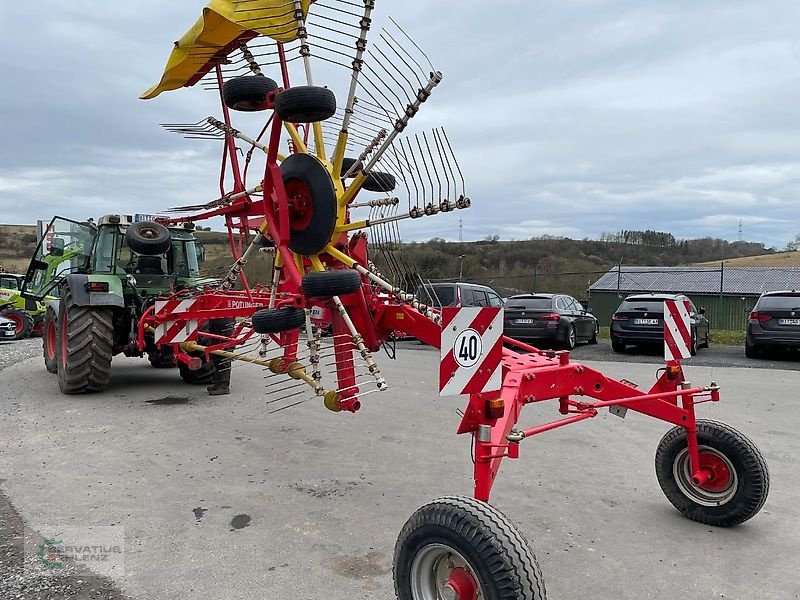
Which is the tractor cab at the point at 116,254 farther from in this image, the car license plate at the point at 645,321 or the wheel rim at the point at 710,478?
the car license plate at the point at 645,321

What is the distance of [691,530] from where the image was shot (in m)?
4.29

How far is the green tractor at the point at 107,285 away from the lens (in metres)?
8.31

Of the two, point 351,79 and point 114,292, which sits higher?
point 351,79

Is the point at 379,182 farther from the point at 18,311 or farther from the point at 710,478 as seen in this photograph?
the point at 18,311

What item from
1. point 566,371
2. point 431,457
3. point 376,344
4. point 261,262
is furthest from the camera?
point 431,457

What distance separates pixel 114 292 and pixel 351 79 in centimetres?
559

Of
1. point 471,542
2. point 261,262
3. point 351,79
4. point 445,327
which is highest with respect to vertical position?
point 351,79

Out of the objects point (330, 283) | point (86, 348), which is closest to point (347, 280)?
point (330, 283)

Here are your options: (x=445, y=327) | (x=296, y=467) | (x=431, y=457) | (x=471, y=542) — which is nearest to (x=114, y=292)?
(x=296, y=467)

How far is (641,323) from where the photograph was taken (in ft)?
48.9

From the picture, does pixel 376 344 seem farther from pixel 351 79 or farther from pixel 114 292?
pixel 114 292

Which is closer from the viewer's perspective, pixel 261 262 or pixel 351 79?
pixel 351 79

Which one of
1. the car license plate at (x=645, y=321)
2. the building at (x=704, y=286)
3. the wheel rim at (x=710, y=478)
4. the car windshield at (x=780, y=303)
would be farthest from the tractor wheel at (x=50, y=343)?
the building at (x=704, y=286)

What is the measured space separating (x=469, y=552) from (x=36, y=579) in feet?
7.80
